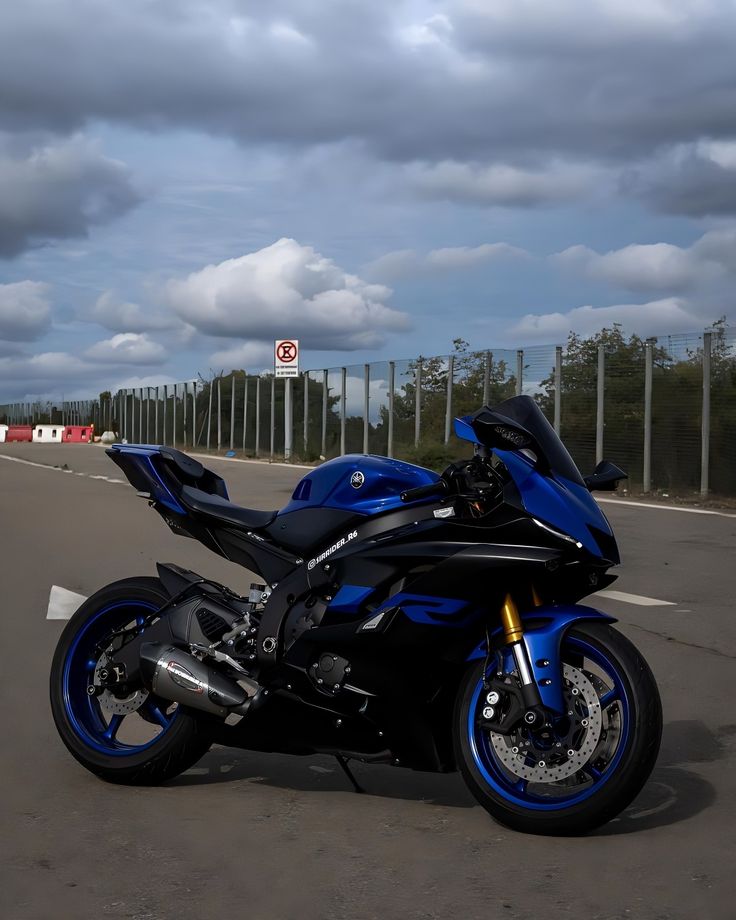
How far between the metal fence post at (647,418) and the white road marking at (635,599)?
14207 mm

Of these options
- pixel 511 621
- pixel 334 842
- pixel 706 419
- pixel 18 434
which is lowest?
pixel 334 842

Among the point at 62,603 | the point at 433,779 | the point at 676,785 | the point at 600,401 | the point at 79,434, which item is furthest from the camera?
the point at 79,434

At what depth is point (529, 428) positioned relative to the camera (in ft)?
14.6

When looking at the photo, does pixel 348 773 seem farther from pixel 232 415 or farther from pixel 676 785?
pixel 232 415

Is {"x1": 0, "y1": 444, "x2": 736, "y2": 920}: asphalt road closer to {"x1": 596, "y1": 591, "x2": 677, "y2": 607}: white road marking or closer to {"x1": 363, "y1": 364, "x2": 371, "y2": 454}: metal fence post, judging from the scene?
{"x1": 596, "y1": 591, "x2": 677, "y2": 607}: white road marking

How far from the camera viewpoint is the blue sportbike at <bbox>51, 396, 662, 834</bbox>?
425cm

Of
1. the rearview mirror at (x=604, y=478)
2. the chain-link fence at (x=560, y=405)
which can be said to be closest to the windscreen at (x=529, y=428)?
the rearview mirror at (x=604, y=478)

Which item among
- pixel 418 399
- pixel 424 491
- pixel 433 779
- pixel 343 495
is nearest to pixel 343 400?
pixel 418 399

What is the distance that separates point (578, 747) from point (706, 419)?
19366 mm

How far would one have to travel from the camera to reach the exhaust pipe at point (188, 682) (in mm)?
4738

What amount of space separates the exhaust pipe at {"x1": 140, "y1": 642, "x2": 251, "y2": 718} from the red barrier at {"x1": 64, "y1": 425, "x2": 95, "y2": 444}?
71911mm

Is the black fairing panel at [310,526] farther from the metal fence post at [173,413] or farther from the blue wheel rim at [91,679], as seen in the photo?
the metal fence post at [173,413]

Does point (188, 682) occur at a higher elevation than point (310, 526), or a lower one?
lower

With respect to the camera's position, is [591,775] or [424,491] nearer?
[591,775]
